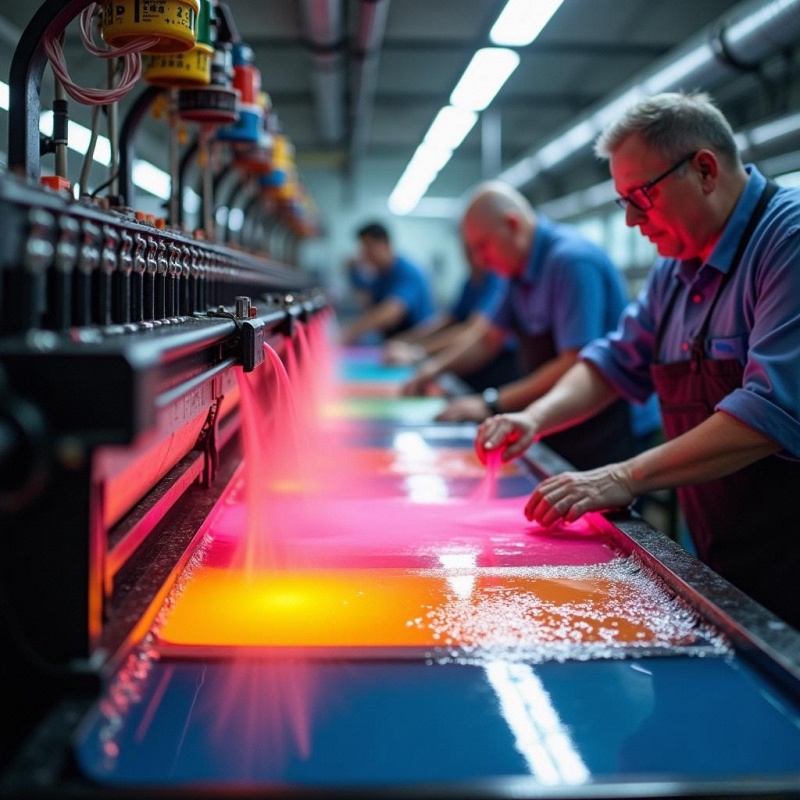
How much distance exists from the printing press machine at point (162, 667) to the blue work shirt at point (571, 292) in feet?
6.47

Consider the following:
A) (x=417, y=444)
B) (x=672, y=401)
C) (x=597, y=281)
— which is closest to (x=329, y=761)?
(x=672, y=401)

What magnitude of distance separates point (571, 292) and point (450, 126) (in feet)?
18.6

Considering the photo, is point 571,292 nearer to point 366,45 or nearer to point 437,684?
point 437,684

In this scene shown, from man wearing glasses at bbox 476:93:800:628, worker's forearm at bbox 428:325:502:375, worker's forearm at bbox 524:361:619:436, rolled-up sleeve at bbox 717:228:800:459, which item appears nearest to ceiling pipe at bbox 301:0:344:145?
worker's forearm at bbox 428:325:502:375

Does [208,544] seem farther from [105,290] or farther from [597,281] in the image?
[597,281]

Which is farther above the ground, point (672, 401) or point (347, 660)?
point (672, 401)

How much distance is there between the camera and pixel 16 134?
1.34 m

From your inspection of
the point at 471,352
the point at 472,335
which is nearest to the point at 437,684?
the point at 471,352

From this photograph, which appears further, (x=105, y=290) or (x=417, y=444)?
(x=417, y=444)

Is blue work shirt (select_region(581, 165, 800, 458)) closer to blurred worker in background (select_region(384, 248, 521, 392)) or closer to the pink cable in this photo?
the pink cable

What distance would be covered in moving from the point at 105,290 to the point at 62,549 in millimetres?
371

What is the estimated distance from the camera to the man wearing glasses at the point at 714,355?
1.69 m

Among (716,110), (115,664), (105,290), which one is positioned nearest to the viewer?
(115,664)

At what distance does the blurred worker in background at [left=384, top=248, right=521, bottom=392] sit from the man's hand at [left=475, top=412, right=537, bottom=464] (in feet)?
7.95
